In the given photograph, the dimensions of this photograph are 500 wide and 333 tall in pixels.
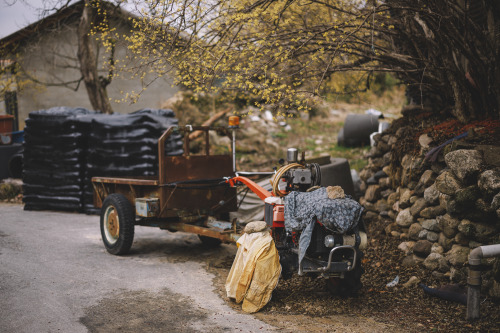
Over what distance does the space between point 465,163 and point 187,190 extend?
380 cm

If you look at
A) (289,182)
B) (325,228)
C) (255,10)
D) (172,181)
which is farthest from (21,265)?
(255,10)

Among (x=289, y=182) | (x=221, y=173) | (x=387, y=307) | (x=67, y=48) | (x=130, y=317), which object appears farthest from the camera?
(x=67, y=48)

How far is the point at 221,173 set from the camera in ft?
24.7

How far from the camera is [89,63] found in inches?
555

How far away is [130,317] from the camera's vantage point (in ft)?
15.6

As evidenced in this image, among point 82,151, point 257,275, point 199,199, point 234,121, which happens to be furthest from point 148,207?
point 82,151

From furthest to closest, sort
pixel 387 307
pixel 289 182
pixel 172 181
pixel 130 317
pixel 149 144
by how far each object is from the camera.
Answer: pixel 149 144, pixel 172 181, pixel 289 182, pixel 387 307, pixel 130 317

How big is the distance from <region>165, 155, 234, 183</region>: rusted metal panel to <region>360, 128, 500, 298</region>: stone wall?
2722 mm

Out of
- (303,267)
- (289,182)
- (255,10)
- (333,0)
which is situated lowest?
(303,267)

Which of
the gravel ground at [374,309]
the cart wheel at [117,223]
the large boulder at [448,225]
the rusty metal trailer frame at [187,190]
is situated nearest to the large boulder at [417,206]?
the large boulder at [448,225]

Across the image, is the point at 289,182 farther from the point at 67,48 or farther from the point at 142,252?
the point at 67,48

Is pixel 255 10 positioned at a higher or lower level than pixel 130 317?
higher

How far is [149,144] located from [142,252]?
364cm

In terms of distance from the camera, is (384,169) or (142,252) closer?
(142,252)
